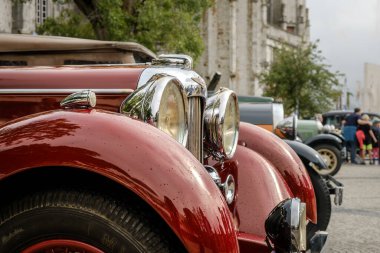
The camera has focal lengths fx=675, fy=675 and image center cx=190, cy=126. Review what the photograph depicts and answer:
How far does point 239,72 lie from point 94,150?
1968 inches

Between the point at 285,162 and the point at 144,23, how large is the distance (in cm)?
1443

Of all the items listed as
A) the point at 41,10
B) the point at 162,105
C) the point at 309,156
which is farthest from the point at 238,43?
the point at 162,105

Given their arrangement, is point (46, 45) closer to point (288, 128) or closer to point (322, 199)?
point (322, 199)

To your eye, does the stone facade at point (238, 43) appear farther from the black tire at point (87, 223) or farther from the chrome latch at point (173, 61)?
the black tire at point (87, 223)

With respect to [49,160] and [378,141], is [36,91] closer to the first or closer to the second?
[49,160]

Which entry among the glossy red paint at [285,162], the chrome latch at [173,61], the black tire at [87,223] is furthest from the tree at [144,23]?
the black tire at [87,223]

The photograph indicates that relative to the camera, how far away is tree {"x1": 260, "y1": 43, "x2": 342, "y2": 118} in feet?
138

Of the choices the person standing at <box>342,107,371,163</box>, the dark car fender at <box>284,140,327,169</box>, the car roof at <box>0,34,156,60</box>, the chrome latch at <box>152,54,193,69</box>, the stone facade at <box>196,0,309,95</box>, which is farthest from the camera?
the stone facade at <box>196,0,309,95</box>

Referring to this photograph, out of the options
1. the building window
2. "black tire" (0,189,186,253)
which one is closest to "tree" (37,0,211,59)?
the building window

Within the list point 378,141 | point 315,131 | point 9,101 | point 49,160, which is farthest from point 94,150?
point 378,141

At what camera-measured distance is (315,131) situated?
18.5m

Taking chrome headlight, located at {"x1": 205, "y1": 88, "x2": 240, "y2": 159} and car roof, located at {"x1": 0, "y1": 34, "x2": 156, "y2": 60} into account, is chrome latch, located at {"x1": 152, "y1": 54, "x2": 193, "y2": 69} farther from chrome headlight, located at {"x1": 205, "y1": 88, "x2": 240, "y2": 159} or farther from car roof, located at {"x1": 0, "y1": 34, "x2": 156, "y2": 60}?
car roof, located at {"x1": 0, "y1": 34, "x2": 156, "y2": 60}

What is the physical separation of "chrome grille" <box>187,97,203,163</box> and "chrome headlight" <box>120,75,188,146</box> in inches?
11.0

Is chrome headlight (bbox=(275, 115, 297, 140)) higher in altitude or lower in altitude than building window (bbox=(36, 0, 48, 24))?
lower
